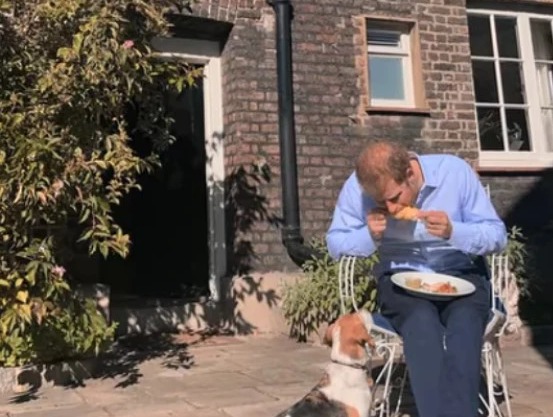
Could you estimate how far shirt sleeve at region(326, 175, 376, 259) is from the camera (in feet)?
10.6

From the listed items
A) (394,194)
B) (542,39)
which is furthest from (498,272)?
(542,39)

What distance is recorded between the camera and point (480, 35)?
27.6 ft

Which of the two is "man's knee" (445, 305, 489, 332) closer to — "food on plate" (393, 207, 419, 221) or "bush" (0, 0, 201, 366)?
"food on plate" (393, 207, 419, 221)

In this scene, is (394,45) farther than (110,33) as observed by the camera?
Yes

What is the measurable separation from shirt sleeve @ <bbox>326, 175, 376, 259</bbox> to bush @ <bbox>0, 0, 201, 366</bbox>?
4.76 ft

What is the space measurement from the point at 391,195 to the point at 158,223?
4.45 metres

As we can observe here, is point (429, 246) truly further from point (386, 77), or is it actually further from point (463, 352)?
point (386, 77)

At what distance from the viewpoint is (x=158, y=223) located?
7.06m

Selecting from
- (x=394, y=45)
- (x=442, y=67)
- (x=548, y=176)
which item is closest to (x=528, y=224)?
(x=548, y=176)

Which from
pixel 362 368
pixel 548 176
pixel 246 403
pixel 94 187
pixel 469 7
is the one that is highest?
pixel 469 7

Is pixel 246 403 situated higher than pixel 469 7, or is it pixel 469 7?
pixel 469 7

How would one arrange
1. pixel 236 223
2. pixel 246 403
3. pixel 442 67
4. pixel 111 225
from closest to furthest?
pixel 246 403 < pixel 111 225 < pixel 236 223 < pixel 442 67

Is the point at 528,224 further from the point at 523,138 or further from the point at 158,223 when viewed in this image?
the point at 158,223

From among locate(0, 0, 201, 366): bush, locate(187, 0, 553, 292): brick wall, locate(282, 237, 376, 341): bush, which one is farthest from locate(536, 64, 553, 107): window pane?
locate(0, 0, 201, 366): bush
